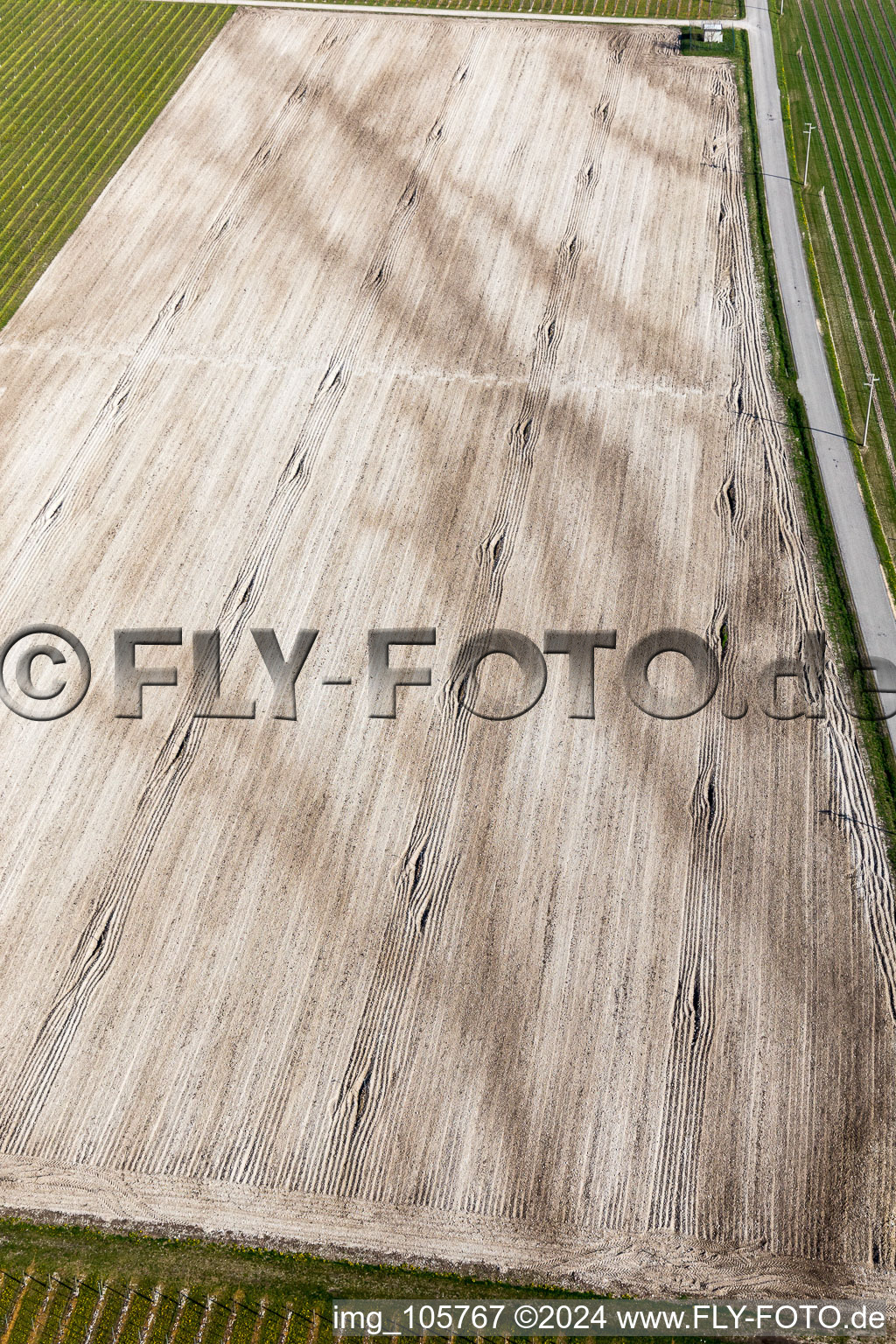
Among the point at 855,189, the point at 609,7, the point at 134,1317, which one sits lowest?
the point at 134,1317

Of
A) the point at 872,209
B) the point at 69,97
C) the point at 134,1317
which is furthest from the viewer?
the point at 69,97

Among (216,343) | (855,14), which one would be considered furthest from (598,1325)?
(855,14)

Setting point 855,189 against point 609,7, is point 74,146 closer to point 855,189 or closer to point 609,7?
point 609,7

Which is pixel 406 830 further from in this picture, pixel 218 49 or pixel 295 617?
pixel 218 49

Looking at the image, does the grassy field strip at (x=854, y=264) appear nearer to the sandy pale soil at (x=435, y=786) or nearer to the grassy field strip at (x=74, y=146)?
the sandy pale soil at (x=435, y=786)

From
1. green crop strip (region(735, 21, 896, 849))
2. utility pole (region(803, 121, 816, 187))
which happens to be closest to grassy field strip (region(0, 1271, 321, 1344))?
green crop strip (region(735, 21, 896, 849))

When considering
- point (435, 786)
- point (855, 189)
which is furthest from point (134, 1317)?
point (855, 189)
